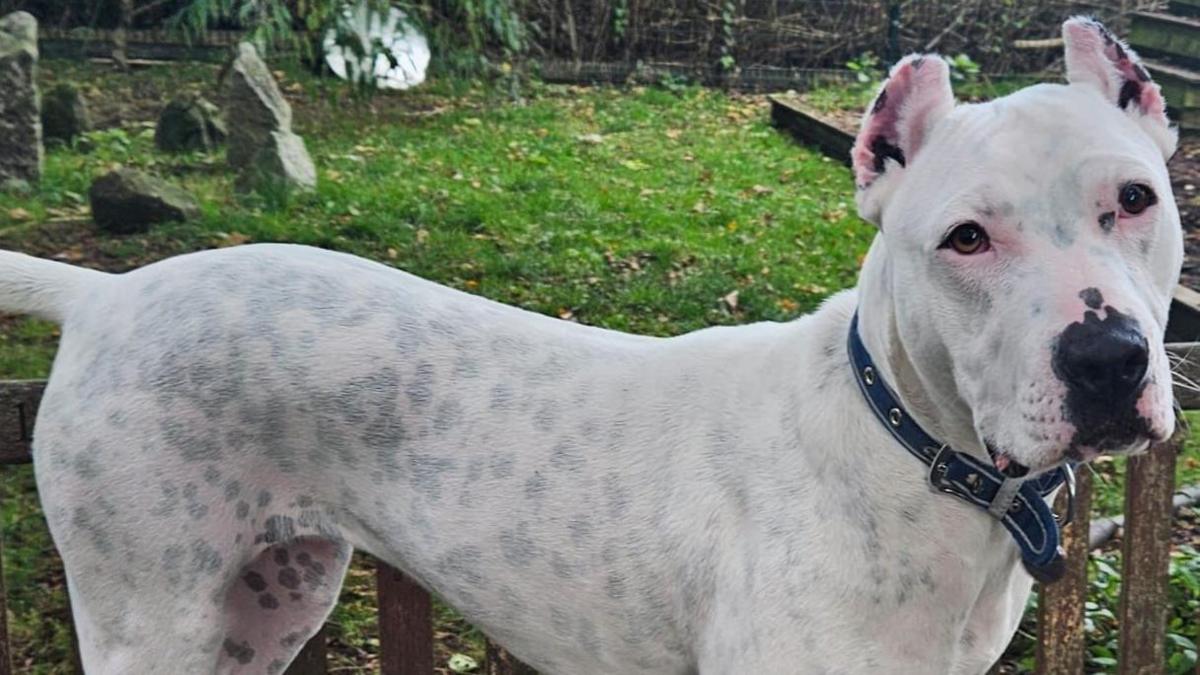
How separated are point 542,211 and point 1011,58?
7.90m

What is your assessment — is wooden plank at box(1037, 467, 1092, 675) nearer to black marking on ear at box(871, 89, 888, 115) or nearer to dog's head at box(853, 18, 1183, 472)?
dog's head at box(853, 18, 1183, 472)

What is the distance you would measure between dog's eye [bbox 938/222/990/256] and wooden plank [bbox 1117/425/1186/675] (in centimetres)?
158

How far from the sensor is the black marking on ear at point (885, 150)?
2.40 metres

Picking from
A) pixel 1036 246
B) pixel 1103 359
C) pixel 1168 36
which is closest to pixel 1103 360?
pixel 1103 359

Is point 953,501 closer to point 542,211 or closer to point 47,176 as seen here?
point 542,211

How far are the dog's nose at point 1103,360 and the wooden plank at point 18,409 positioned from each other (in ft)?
7.12

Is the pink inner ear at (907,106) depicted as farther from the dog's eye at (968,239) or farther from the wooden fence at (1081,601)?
the wooden fence at (1081,601)

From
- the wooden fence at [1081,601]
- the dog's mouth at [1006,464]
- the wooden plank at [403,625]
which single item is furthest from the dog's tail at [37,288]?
the dog's mouth at [1006,464]

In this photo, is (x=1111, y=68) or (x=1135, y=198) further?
(x=1111, y=68)

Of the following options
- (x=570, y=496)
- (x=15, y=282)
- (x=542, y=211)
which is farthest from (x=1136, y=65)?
(x=542, y=211)

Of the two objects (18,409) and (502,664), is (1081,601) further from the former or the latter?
(18,409)

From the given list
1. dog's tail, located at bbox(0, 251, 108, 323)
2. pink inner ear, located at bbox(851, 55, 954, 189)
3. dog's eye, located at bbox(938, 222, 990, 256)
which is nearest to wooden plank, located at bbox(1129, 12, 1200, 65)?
pink inner ear, located at bbox(851, 55, 954, 189)

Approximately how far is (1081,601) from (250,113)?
19.2ft

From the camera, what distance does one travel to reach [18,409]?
3.20m
